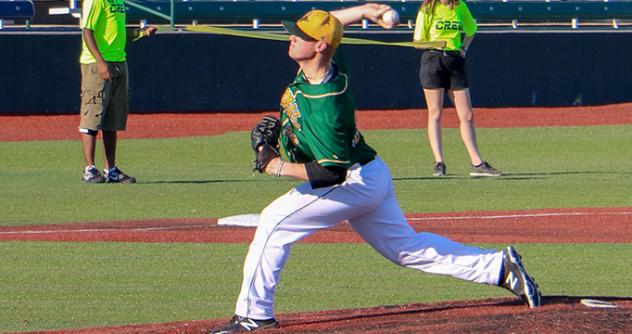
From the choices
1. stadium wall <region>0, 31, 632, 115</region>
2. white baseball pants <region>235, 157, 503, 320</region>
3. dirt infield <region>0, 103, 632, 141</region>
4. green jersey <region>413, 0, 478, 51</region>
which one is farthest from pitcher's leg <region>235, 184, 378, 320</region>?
stadium wall <region>0, 31, 632, 115</region>

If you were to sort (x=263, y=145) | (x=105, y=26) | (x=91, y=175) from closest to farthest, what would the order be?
(x=263, y=145) → (x=105, y=26) → (x=91, y=175)

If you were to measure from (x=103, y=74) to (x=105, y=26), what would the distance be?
56 cm

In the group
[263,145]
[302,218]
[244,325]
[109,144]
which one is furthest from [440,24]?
[244,325]

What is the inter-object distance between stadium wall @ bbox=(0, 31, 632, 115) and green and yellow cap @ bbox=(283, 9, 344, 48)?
615 inches

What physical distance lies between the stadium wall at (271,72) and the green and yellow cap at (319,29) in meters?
15.6

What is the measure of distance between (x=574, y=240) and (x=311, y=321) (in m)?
4.40

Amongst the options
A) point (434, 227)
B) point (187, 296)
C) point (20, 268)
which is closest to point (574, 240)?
point (434, 227)

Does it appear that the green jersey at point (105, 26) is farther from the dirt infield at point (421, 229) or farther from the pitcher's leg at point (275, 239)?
the pitcher's leg at point (275, 239)

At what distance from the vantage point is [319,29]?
239 inches

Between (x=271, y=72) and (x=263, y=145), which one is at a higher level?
(x=263, y=145)

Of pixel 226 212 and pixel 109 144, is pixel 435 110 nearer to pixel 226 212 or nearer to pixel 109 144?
pixel 226 212

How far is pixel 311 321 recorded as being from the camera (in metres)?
6.50

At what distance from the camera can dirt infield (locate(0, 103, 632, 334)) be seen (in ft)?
20.4

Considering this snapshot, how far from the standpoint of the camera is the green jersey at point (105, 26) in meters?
13.4
